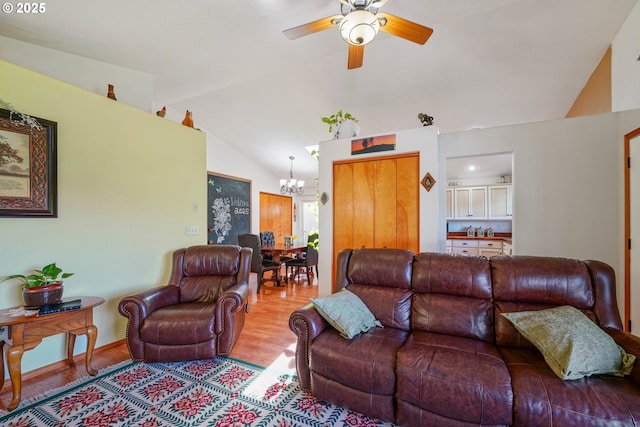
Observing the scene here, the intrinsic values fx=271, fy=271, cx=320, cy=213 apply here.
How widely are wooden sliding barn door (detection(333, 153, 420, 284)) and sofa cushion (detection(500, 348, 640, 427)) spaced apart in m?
1.86

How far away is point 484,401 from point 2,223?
347 centimetres

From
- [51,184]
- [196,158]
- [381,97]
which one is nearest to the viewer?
[51,184]

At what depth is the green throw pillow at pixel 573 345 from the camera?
4.46ft

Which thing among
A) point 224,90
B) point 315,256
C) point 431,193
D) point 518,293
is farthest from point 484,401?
point 224,90

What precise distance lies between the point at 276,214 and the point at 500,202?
18.2 ft

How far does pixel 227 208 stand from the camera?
6.07m

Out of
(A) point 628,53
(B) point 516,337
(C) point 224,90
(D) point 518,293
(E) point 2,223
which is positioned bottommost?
(B) point 516,337

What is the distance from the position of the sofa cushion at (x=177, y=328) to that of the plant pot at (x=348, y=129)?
2678 mm

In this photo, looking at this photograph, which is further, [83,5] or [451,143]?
[451,143]

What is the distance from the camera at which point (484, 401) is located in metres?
1.34

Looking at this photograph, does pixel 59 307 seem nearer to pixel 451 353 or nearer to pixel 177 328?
pixel 177 328

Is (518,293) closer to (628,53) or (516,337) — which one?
(516,337)

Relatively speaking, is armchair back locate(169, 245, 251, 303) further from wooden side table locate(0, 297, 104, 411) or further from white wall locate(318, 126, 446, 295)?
white wall locate(318, 126, 446, 295)

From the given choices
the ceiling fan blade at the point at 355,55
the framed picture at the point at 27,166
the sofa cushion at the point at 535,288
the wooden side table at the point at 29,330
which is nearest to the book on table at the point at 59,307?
the wooden side table at the point at 29,330
